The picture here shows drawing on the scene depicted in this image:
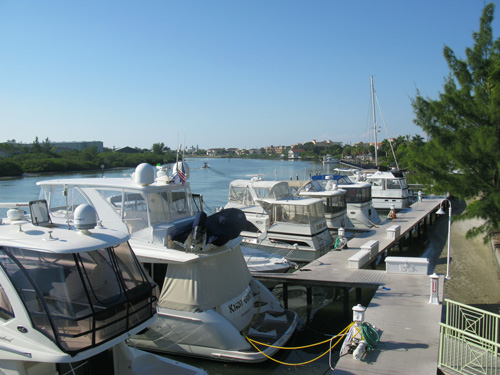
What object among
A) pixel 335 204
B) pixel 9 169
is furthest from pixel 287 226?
pixel 9 169

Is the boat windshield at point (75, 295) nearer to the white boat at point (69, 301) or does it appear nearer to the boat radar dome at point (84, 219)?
the white boat at point (69, 301)

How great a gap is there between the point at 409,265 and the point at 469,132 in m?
4.89

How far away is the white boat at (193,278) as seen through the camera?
10148 mm

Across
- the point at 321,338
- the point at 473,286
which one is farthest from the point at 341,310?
the point at 473,286

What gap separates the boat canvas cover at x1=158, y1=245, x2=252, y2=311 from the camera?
10.2 m

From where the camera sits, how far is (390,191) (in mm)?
34781

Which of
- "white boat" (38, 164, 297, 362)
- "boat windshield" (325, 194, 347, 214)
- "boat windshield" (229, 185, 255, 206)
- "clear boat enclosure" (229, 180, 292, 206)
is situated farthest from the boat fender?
"boat windshield" (325, 194, 347, 214)

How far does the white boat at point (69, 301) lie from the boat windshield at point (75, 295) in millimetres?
13

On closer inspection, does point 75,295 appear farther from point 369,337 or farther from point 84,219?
point 369,337

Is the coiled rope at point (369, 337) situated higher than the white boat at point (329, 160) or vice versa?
the white boat at point (329, 160)

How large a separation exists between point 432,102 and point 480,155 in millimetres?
2479

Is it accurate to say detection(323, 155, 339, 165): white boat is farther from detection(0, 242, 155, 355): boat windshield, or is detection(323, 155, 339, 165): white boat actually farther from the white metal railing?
detection(0, 242, 155, 355): boat windshield

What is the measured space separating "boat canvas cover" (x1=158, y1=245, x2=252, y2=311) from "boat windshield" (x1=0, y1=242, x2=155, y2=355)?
10.3 feet

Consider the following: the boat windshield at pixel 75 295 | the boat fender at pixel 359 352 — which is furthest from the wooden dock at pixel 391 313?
the boat windshield at pixel 75 295
